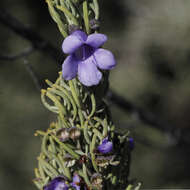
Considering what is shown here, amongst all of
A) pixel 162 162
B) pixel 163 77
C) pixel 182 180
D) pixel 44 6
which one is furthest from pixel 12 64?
pixel 182 180

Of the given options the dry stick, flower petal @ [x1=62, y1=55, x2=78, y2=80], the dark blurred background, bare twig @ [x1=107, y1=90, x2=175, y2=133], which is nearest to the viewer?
flower petal @ [x1=62, y1=55, x2=78, y2=80]

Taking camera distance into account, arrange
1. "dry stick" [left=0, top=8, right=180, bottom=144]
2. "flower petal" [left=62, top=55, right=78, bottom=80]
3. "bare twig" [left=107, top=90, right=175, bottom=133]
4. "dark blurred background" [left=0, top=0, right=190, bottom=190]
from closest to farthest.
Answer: "flower petal" [left=62, top=55, right=78, bottom=80] → "dry stick" [left=0, top=8, right=180, bottom=144] → "bare twig" [left=107, top=90, right=175, bottom=133] → "dark blurred background" [left=0, top=0, right=190, bottom=190]

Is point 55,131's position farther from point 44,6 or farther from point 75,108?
point 44,6

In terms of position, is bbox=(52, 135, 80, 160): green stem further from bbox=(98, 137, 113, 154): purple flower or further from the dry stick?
the dry stick

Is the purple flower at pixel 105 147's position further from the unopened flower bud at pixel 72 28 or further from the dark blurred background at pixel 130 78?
the dark blurred background at pixel 130 78

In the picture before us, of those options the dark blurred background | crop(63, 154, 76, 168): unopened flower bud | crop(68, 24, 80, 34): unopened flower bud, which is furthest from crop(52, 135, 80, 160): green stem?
the dark blurred background

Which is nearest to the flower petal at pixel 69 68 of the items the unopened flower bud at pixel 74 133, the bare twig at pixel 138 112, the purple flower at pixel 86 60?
the purple flower at pixel 86 60

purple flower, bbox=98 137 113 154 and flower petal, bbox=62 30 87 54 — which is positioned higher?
flower petal, bbox=62 30 87 54
